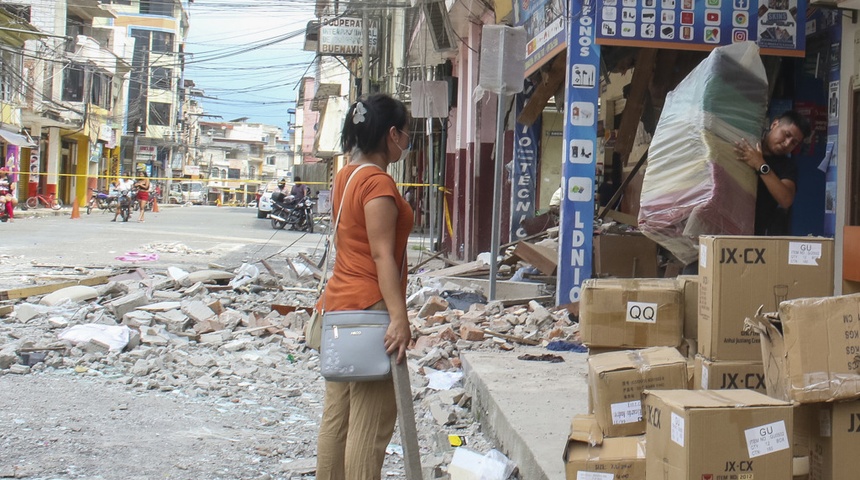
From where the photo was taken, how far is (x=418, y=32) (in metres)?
20.5

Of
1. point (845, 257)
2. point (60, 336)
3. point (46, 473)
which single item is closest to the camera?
point (46, 473)

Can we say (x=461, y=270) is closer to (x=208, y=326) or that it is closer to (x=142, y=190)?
(x=208, y=326)

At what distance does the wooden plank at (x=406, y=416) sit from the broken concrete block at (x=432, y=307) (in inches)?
219

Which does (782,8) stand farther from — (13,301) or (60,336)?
(13,301)

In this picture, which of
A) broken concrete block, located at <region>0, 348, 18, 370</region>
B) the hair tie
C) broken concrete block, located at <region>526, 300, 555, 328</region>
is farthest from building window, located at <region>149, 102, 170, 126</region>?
the hair tie

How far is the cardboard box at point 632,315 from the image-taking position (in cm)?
408

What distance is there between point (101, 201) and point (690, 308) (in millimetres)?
41145

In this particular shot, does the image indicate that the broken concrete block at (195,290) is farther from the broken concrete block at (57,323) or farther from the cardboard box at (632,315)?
the cardboard box at (632,315)

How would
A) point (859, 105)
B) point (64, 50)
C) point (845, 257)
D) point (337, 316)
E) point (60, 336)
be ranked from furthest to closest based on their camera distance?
point (64, 50)
point (60, 336)
point (859, 105)
point (845, 257)
point (337, 316)

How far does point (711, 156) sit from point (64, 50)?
39.8 m

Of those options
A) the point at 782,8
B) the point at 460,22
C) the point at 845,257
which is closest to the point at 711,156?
the point at 845,257

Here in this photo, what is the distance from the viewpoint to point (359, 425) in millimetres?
3398

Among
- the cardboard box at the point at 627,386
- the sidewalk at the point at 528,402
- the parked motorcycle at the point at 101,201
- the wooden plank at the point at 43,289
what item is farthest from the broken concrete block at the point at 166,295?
the parked motorcycle at the point at 101,201

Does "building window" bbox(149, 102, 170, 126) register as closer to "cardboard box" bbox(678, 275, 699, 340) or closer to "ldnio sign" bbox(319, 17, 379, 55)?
"ldnio sign" bbox(319, 17, 379, 55)
